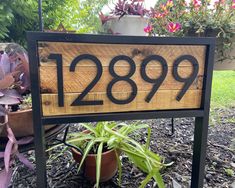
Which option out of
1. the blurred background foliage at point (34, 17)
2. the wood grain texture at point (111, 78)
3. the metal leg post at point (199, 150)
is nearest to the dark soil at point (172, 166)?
the metal leg post at point (199, 150)

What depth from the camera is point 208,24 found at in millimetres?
1023

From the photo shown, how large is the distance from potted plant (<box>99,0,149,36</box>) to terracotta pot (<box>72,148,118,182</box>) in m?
0.62

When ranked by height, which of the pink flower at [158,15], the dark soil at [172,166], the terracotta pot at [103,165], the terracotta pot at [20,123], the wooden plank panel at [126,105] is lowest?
the dark soil at [172,166]

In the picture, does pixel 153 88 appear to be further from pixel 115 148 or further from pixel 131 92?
pixel 115 148

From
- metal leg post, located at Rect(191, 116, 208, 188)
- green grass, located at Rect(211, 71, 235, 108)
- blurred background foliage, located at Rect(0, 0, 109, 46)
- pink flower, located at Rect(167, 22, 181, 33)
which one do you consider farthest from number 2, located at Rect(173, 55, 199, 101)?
blurred background foliage, located at Rect(0, 0, 109, 46)

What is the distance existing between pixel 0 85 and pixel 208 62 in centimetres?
61

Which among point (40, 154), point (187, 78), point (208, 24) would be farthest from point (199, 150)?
point (208, 24)

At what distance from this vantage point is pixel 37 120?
1.93ft

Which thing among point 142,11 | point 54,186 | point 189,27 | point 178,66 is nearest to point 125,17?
point 142,11

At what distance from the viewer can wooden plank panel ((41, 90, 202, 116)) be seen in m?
0.59

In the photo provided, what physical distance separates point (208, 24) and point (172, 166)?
67 centimetres

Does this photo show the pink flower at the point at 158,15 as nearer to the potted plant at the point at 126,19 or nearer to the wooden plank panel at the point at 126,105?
the potted plant at the point at 126,19

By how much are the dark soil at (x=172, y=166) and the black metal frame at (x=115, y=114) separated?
0.28 meters

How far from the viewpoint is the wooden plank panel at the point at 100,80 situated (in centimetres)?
58
